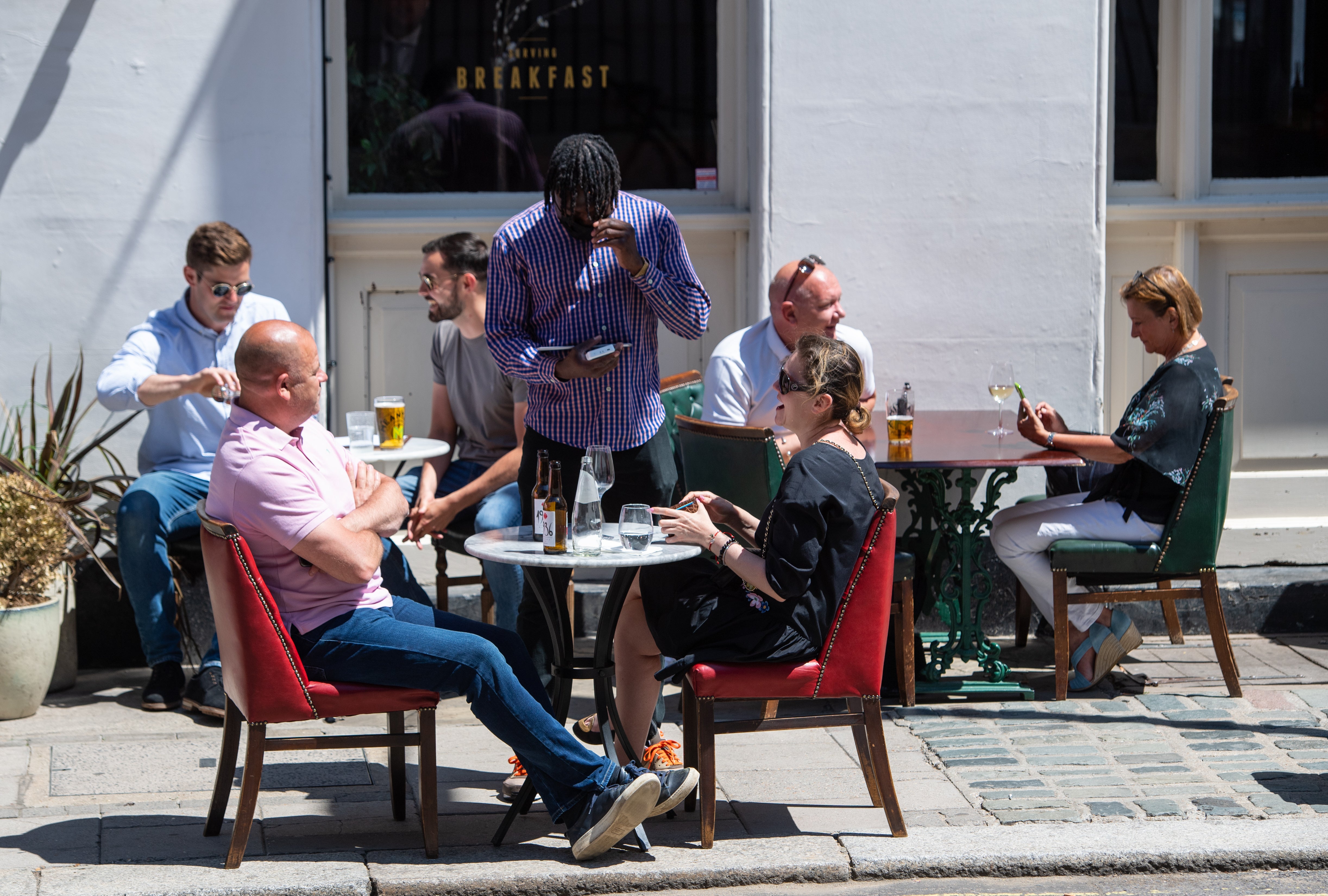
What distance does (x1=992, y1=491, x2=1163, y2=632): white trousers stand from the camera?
541cm

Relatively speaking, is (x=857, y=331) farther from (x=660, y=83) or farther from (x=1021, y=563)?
(x=660, y=83)

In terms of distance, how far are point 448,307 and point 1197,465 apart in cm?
297

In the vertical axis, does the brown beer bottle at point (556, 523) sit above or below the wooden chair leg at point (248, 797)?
above

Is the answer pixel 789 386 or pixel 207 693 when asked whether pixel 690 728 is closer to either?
pixel 789 386

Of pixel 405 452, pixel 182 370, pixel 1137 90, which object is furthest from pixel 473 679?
pixel 1137 90

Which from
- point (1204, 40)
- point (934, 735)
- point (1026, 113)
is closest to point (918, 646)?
point (934, 735)

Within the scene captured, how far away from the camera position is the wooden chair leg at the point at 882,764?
390cm

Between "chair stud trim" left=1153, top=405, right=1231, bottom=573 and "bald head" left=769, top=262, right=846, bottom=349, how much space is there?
1.44 metres

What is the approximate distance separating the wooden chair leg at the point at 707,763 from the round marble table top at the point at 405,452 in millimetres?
1859

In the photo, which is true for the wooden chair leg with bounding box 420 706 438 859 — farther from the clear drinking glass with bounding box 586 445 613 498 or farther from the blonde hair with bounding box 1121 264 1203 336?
the blonde hair with bounding box 1121 264 1203 336

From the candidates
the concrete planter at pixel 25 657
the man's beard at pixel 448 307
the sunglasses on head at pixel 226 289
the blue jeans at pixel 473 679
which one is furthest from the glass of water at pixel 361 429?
the blue jeans at pixel 473 679

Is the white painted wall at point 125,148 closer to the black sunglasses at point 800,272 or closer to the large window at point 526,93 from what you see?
the large window at point 526,93

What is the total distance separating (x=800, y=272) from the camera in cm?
554

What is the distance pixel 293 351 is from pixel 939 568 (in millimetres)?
2821
